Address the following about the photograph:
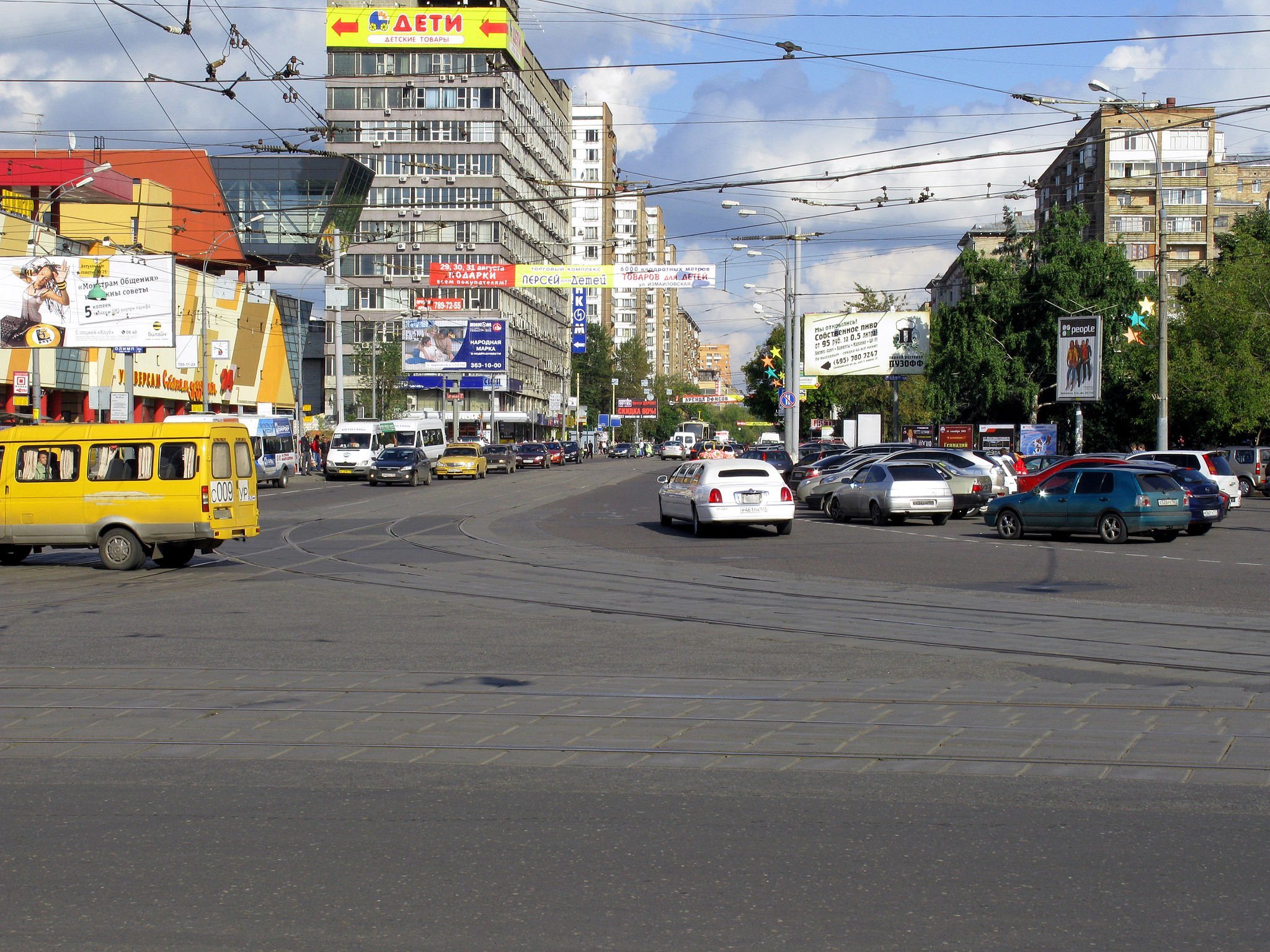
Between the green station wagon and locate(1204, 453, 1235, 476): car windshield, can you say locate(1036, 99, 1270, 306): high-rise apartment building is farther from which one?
the green station wagon

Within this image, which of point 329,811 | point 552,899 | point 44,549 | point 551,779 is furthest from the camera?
point 44,549

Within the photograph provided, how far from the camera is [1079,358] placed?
50.5 meters

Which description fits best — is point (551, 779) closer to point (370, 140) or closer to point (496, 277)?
point (496, 277)

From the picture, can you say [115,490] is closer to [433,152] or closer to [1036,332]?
[1036,332]

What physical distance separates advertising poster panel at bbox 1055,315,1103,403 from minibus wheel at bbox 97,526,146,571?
40284mm

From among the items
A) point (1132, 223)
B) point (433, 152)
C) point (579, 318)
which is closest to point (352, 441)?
point (579, 318)

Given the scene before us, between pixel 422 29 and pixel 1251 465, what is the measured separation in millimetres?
71245

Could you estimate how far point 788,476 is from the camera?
44.8 meters

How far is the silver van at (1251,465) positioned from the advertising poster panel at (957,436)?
12.5 metres

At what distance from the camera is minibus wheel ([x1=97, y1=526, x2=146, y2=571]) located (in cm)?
1895

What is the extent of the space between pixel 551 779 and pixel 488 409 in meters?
104

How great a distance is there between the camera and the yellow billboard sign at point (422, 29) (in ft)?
301

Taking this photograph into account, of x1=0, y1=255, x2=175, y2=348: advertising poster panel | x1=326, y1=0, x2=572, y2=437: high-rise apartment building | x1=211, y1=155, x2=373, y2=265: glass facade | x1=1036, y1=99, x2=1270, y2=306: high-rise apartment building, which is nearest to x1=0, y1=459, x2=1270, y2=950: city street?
x1=0, y1=255, x2=175, y2=348: advertising poster panel

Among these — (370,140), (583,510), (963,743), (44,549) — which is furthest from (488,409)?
(963,743)
